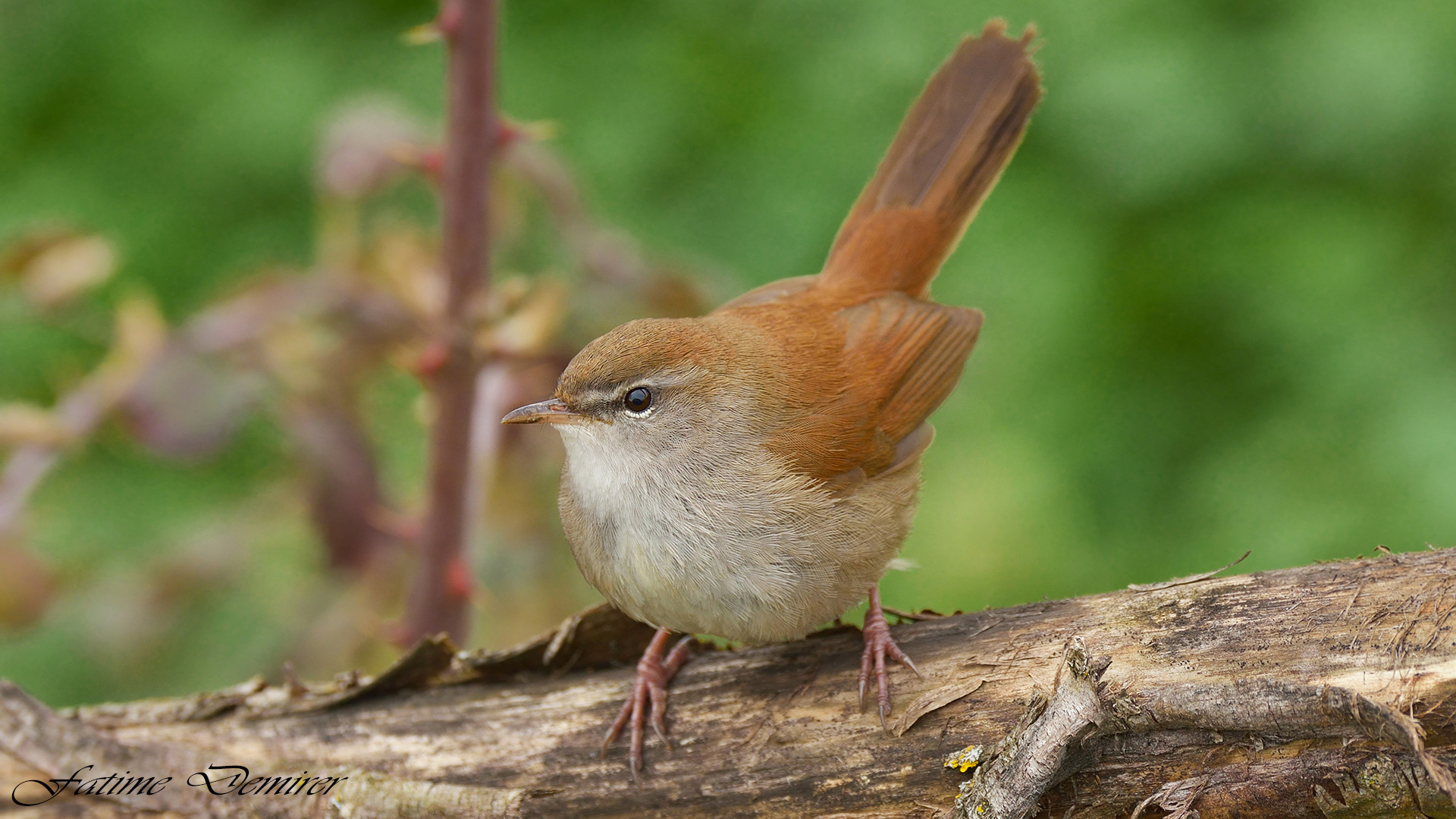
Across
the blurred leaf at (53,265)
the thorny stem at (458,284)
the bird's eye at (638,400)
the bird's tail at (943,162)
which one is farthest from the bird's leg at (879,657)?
the blurred leaf at (53,265)

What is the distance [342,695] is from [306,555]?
4.29 ft

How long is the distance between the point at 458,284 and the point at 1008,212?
8.25 ft

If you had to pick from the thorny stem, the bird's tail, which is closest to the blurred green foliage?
the bird's tail

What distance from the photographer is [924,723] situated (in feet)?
8.41

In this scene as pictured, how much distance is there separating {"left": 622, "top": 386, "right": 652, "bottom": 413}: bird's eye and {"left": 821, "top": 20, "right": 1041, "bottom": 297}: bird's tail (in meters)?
0.75

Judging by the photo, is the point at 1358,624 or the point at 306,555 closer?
the point at 1358,624

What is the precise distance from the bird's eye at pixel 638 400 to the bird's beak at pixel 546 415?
10 centimetres

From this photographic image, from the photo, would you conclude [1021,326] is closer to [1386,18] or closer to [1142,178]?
[1142,178]

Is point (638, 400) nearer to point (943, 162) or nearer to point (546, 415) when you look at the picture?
point (546, 415)

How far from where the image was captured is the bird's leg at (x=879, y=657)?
8.64 ft

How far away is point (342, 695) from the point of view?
117 inches

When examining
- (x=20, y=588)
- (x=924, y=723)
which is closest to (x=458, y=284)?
(x=20, y=588)

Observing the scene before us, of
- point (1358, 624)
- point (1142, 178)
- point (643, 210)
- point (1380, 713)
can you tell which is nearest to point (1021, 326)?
point (1142, 178)

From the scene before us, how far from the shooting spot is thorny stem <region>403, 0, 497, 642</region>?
283 centimetres
